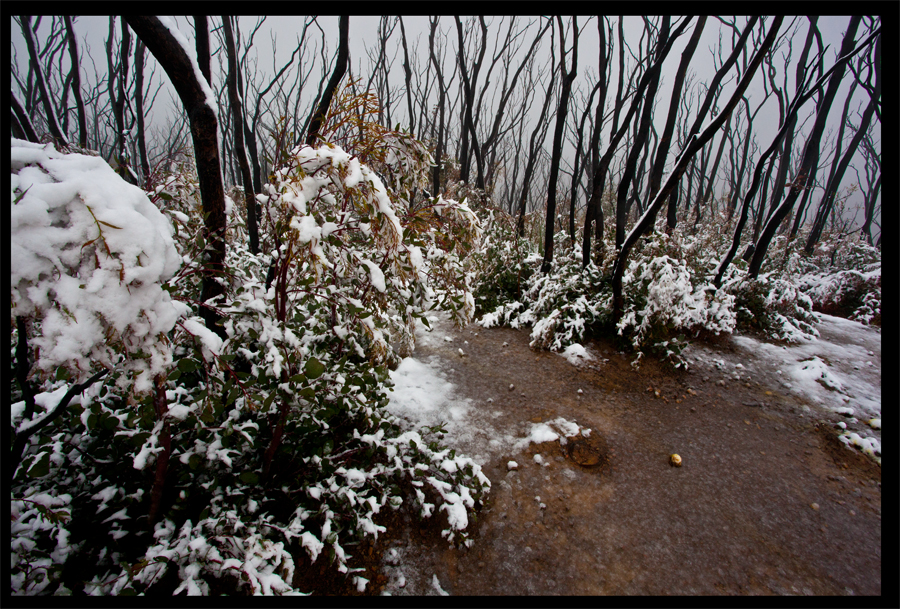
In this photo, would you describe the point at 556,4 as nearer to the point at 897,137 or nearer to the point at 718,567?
the point at 897,137

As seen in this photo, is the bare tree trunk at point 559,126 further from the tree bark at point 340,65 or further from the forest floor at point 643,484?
the tree bark at point 340,65

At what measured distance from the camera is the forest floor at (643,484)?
59.9 inches

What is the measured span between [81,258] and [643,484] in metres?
2.66

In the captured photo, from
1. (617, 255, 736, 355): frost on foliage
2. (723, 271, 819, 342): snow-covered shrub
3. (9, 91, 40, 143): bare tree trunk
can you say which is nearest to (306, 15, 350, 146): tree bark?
(9, 91, 40, 143): bare tree trunk

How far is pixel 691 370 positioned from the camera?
11.1 ft

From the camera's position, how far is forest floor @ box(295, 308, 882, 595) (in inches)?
59.9

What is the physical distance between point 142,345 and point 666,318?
4.04 m

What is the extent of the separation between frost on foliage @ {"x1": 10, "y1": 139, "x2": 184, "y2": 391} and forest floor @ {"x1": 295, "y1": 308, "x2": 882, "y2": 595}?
1.33m

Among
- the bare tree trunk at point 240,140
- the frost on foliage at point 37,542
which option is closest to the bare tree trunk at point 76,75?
the bare tree trunk at point 240,140

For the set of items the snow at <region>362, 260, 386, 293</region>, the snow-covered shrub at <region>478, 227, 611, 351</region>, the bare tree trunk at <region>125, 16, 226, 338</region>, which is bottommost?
the snow-covered shrub at <region>478, 227, 611, 351</region>

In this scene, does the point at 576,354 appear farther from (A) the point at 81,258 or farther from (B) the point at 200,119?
(A) the point at 81,258

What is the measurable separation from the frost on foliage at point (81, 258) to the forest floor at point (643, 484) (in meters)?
1.33

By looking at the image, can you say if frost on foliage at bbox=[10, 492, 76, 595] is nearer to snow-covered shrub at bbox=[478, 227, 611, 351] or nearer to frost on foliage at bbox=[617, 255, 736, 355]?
snow-covered shrub at bbox=[478, 227, 611, 351]

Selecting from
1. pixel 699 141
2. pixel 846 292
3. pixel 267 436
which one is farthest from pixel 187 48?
pixel 846 292
